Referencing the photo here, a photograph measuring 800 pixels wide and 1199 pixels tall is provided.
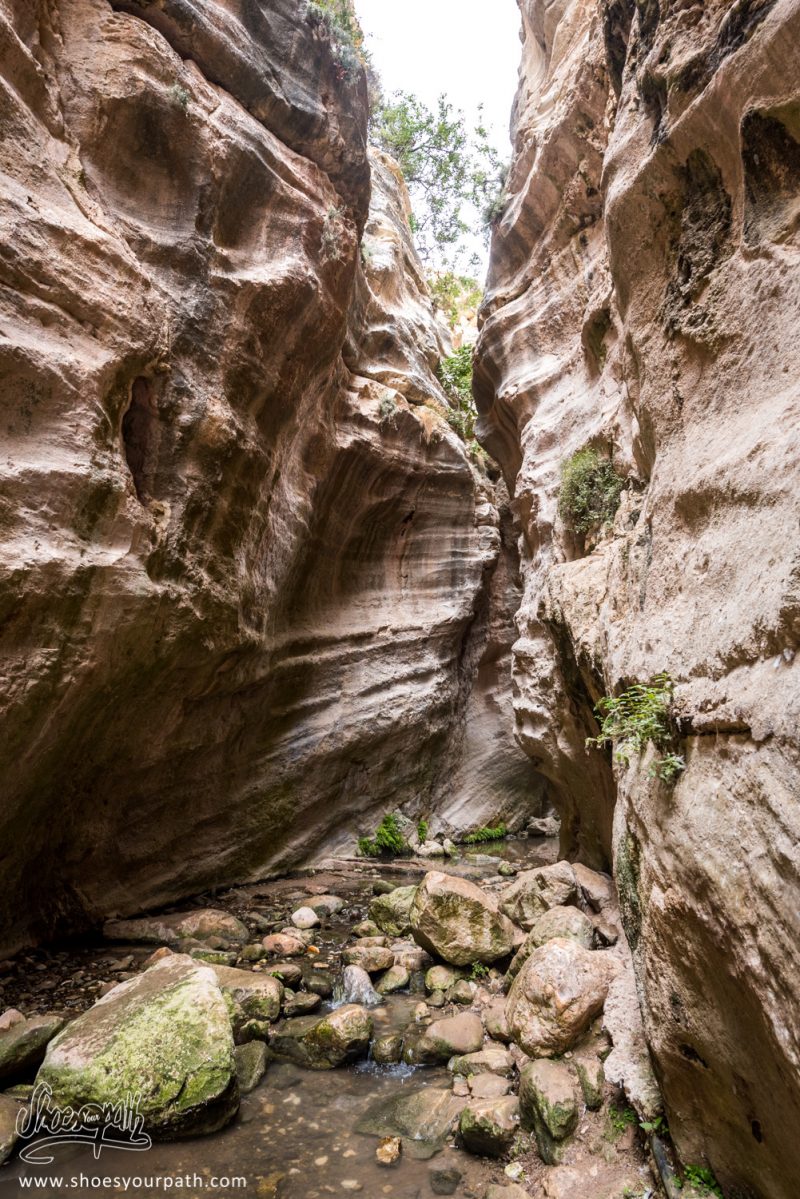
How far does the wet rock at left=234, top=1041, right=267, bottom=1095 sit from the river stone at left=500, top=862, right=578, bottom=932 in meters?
2.90

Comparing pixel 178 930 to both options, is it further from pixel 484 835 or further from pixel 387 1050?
pixel 484 835

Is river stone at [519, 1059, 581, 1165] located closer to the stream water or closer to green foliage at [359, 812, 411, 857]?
the stream water

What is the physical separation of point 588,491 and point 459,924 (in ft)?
16.0

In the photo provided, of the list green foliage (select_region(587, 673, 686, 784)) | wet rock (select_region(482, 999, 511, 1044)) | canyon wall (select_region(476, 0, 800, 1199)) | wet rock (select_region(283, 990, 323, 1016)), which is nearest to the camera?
canyon wall (select_region(476, 0, 800, 1199))

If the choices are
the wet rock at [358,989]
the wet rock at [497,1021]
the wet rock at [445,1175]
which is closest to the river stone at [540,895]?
the wet rock at [497,1021]

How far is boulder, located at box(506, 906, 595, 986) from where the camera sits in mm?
5449

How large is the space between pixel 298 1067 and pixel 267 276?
25.4 ft

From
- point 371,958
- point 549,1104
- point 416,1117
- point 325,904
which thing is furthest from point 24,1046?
point 325,904

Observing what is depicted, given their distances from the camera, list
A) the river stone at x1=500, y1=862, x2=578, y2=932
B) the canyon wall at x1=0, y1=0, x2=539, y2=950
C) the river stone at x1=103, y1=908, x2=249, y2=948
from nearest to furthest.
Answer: the canyon wall at x1=0, y1=0, x2=539, y2=950, the river stone at x1=500, y1=862, x2=578, y2=932, the river stone at x1=103, y1=908, x2=249, y2=948

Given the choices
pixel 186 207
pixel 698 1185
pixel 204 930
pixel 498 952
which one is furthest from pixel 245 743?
pixel 698 1185

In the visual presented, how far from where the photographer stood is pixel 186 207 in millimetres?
6891

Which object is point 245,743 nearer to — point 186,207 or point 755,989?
point 186,207

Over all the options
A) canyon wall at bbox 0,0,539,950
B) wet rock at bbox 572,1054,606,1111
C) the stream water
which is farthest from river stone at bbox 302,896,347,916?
wet rock at bbox 572,1054,606,1111

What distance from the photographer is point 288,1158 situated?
13.0ft
